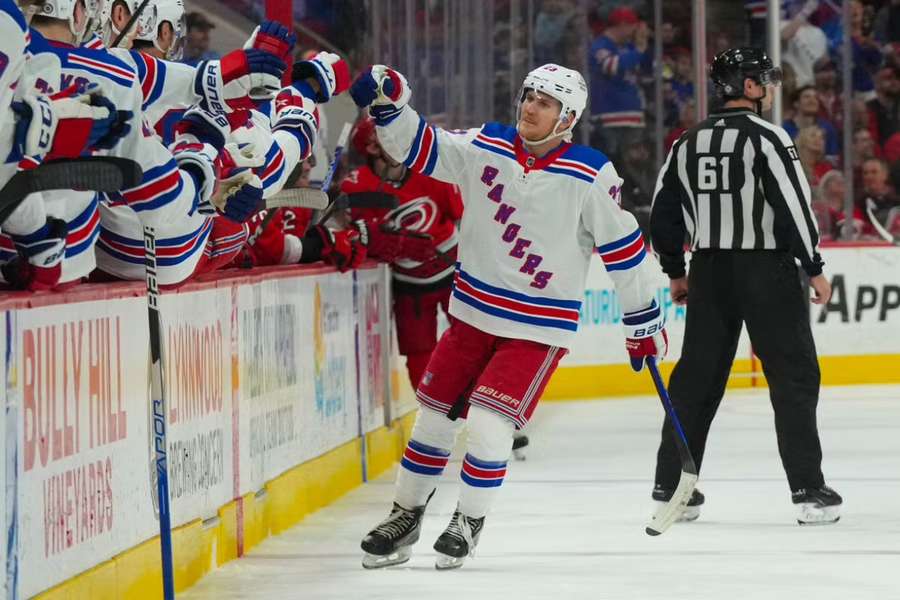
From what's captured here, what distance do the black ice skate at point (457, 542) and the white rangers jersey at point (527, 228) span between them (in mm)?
484

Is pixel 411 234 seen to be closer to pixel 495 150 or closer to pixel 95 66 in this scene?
pixel 495 150

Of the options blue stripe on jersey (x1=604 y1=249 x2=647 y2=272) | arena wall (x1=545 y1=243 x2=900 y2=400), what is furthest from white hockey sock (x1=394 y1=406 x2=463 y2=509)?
arena wall (x1=545 y1=243 x2=900 y2=400)

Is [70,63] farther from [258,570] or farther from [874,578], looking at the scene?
[874,578]

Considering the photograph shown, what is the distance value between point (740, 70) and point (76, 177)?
283cm

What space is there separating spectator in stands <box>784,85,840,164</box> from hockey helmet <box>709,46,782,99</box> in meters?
5.52

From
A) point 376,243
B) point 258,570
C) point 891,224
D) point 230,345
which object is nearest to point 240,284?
point 230,345

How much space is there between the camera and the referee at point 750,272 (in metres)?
5.11

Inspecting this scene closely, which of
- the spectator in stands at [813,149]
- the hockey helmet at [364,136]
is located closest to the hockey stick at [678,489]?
the hockey helmet at [364,136]

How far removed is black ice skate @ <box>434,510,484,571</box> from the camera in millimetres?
4406

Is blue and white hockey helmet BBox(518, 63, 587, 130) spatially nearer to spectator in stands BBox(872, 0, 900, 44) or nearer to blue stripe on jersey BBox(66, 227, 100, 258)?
blue stripe on jersey BBox(66, 227, 100, 258)

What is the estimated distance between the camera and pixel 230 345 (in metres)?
4.69

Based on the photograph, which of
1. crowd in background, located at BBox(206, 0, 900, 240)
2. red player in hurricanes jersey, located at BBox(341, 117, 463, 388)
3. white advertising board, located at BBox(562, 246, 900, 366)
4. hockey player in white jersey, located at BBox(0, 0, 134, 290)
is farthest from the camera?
white advertising board, located at BBox(562, 246, 900, 366)

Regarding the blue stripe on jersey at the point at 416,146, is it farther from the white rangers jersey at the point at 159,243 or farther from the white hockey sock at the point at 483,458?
the white hockey sock at the point at 483,458

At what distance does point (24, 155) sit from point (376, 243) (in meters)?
3.38
